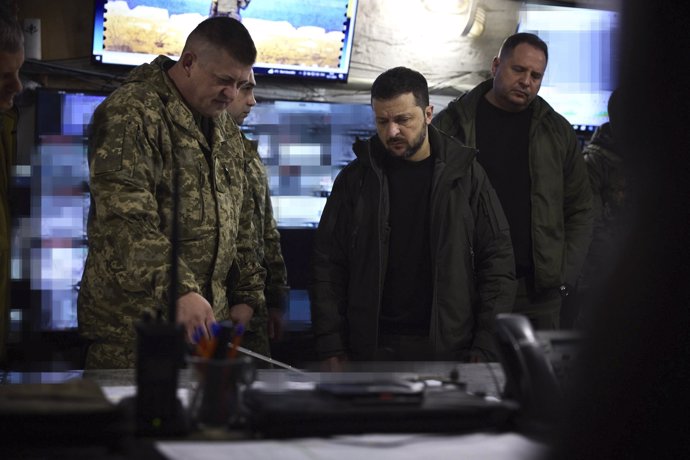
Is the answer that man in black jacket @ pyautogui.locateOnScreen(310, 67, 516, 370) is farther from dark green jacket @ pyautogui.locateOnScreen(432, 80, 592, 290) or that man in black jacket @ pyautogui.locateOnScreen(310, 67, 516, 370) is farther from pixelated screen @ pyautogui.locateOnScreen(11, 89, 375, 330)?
pixelated screen @ pyautogui.locateOnScreen(11, 89, 375, 330)

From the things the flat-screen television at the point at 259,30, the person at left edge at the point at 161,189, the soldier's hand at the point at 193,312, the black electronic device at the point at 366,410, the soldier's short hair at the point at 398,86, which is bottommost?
the black electronic device at the point at 366,410

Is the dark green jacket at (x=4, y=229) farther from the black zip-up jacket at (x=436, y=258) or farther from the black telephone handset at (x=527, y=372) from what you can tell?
the black telephone handset at (x=527, y=372)

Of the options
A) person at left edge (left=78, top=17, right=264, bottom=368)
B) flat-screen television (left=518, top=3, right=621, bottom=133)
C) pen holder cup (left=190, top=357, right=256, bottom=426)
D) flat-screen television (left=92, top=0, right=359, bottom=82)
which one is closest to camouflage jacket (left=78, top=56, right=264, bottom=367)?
person at left edge (left=78, top=17, right=264, bottom=368)

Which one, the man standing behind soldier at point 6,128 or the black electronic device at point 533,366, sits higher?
the man standing behind soldier at point 6,128

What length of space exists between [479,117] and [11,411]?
2868mm

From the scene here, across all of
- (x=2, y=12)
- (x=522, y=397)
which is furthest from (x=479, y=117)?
(x=522, y=397)

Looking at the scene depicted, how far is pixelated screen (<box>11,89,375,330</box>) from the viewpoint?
14.1ft

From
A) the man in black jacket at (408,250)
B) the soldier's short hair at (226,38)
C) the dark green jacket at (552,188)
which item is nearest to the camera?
the soldier's short hair at (226,38)

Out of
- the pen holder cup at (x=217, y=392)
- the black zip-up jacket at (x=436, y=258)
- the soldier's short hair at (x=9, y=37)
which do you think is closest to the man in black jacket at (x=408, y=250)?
the black zip-up jacket at (x=436, y=258)

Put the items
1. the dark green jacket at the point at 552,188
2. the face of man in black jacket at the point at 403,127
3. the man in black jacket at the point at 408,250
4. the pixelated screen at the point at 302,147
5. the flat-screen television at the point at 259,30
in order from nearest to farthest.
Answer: the man in black jacket at the point at 408,250 → the face of man in black jacket at the point at 403,127 → the dark green jacket at the point at 552,188 → the flat-screen television at the point at 259,30 → the pixelated screen at the point at 302,147

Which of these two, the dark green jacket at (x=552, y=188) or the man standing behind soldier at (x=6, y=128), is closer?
the man standing behind soldier at (x=6, y=128)

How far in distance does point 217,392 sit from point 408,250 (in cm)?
189

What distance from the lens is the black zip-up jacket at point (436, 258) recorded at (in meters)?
3.14

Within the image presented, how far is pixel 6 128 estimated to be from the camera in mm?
3326
